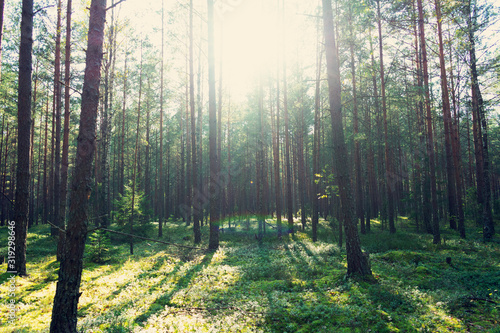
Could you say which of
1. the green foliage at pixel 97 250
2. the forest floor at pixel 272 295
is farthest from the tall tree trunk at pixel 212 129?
the green foliage at pixel 97 250

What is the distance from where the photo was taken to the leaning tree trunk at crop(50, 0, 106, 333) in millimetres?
3996

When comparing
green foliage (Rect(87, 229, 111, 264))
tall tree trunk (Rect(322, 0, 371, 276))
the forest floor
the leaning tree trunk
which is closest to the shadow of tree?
the forest floor

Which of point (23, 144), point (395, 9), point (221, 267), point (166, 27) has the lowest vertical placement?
point (221, 267)

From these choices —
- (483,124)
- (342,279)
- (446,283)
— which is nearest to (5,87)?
(342,279)

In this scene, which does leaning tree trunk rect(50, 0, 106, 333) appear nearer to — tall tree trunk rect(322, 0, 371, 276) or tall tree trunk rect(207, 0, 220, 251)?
tall tree trunk rect(322, 0, 371, 276)

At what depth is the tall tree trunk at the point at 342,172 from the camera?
7281 mm

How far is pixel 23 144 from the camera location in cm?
778

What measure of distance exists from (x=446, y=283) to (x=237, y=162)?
30.5 meters

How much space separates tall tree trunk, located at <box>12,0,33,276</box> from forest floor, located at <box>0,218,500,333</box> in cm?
93

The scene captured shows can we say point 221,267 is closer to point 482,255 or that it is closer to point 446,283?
point 446,283

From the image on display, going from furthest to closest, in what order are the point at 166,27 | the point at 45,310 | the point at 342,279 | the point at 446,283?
the point at 166,27, the point at 342,279, the point at 446,283, the point at 45,310

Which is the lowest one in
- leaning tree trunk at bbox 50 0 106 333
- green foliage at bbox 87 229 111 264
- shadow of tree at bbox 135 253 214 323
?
shadow of tree at bbox 135 253 214 323

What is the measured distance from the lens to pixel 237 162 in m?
36.2

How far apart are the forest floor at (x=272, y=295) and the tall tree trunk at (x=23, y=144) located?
3.04 feet
